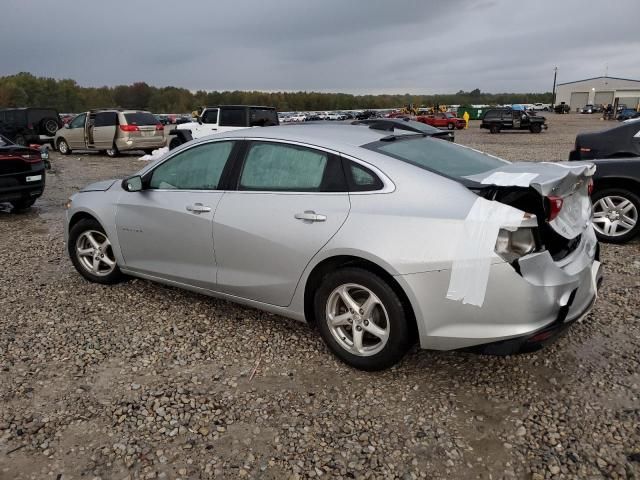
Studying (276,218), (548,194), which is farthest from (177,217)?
(548,194)

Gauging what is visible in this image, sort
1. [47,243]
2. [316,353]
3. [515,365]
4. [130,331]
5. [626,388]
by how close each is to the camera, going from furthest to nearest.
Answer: [47,243], [130,331], [316,353], [515,365], [626,388]

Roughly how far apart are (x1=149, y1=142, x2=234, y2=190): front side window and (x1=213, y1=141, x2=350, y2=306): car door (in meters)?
0.24

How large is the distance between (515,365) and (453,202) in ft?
4.27

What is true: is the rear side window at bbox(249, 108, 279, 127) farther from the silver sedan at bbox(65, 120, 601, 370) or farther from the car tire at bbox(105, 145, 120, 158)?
the silver sedan at bbox(65, 120, 601, 370)

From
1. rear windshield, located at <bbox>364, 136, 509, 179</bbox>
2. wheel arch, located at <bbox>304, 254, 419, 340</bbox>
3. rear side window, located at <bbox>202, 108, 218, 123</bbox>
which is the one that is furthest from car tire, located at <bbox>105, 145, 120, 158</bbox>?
wheel arch, located at <bbox>304, 254, 419, 340</bbox>

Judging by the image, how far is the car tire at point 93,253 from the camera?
4.78 m

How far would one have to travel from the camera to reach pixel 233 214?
3.60 m

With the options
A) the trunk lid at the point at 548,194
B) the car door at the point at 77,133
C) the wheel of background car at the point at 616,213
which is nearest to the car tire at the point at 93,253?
the trunk lid at the point at 548,194

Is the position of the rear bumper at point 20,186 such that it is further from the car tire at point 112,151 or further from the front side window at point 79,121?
the front side window at point 79,121

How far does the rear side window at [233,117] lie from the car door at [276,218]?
43.8 ft

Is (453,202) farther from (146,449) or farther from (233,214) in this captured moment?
(146,449)

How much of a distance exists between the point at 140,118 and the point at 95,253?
47.1ft

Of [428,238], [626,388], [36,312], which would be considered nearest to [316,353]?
[428,238]

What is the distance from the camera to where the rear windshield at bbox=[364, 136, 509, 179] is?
321 cm
